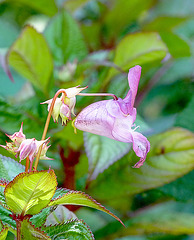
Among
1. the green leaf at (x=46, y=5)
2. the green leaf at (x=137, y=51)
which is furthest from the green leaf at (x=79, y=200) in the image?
the green leaf at (x=46, y=5)

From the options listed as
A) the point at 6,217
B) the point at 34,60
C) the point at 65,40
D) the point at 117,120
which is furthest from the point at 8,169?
the point at 65,40

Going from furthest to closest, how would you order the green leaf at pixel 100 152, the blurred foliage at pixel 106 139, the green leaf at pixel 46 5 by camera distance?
the green leaf at pixel 46 5, the blurred foliage at pixel 106 139, the green leaf at pixel 100 152

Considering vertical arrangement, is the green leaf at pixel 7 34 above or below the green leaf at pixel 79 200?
below

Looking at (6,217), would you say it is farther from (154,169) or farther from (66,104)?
(154,169)

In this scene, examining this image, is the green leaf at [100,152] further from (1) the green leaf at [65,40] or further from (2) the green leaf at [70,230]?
(1) the green leaf at [65,40]

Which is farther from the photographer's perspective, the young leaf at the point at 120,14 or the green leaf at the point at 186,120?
the young leaf at the point at 120,14

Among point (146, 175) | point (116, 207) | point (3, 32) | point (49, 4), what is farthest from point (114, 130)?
point (3, 32)
